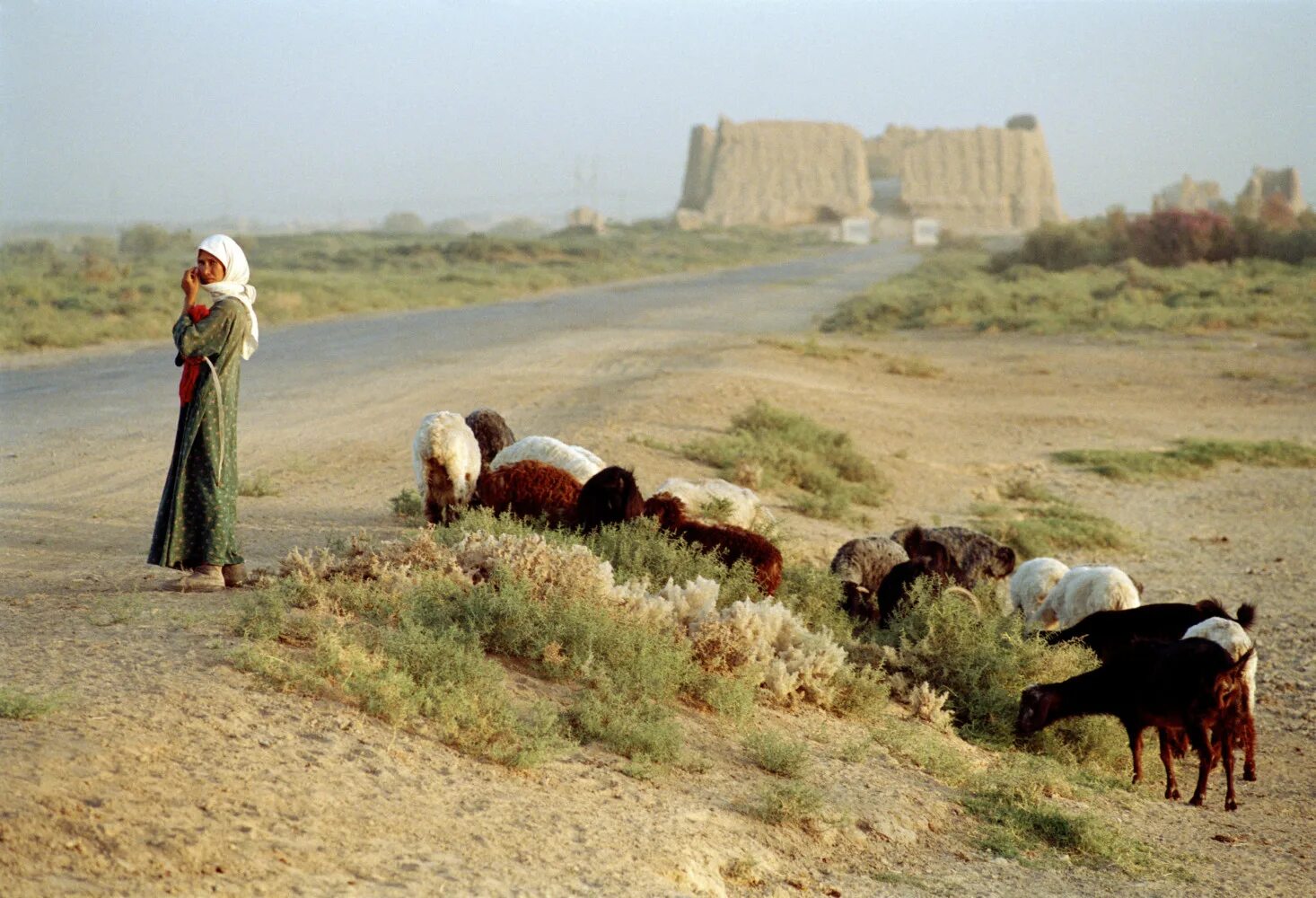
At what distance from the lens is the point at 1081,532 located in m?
10.5

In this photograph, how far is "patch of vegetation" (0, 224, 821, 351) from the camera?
875 inches

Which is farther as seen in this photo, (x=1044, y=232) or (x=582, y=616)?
(x=1044, y=232)

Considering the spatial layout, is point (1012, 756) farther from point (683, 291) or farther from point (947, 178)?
point (947, 178)

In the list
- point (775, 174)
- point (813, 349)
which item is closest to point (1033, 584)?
point (813, 349)

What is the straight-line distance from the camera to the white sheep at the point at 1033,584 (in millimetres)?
7719

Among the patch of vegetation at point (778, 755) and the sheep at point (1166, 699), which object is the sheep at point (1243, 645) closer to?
the sheep at point (1166, 699)

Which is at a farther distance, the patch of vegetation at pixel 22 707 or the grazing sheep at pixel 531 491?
the grazing sheep at pixel 531 491

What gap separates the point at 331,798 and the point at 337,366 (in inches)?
543

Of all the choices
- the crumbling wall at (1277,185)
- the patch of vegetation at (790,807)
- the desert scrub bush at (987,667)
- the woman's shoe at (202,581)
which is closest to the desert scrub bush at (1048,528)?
the desert scrub bush at (987,667)

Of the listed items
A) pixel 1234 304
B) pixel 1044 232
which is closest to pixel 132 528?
pixel 1234 304

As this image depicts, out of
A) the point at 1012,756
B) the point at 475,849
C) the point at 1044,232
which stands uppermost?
the point at 1044,232

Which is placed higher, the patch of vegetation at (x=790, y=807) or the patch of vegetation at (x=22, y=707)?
the patch of vegetation at (x=22, y=707)

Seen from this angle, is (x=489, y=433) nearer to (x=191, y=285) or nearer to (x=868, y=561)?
(x=868, y=561)

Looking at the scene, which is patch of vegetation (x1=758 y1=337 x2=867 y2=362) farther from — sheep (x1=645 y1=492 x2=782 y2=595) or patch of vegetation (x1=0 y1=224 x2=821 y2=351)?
sheep (x1=645 y1=492 x2=782 y2=595)
